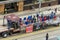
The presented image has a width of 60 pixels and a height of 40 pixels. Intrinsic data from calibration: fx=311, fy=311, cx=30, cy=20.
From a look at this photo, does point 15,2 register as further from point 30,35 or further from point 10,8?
point 30,35

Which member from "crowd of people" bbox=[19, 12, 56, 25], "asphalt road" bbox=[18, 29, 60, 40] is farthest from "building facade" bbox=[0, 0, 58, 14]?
"asphalt road" bbox=[18, 29, 60, 40]

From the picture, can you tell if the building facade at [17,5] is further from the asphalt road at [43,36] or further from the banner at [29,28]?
the asphalt road at [43,36]

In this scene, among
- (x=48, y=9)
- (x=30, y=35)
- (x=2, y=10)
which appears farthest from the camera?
(x=48, y=9)

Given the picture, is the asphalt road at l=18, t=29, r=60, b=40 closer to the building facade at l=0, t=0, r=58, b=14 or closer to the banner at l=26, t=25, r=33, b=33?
the banner at l=26, t=25, r=33, b=33

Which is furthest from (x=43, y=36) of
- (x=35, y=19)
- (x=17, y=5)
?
(x=17, y=5)

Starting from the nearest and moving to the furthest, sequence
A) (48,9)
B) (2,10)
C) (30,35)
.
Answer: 1. (30,35)
2. (2,10)
3. (48,9)

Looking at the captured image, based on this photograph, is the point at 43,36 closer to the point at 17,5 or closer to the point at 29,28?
the point at 29,28

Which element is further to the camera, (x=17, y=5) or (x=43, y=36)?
(x=17, y=5)

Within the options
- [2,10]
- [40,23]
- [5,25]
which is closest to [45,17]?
[40,23]

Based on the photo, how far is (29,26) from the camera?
43.2 meters

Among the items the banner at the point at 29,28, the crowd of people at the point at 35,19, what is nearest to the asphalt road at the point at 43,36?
the banner at the point at 29,28

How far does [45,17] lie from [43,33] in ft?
8.11

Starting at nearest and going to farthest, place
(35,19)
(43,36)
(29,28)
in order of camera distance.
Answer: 1. (43,36)
2. (29,28)
3. (35,19)

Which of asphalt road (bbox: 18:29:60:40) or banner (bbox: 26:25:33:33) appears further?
banner (bbox: 26:25:33:33)
